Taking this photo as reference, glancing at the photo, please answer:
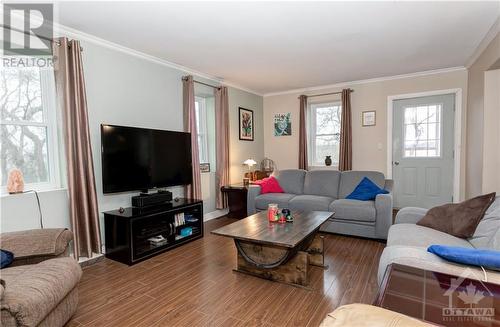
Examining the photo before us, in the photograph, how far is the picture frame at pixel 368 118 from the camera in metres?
4.92

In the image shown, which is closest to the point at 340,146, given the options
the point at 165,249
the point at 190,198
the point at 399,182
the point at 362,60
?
the point at 399,182

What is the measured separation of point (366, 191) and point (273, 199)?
1335 mm

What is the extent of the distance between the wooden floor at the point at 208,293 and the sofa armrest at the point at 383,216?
45cm

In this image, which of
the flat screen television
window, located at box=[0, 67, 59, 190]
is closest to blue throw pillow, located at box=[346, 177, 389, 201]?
the flat screen television

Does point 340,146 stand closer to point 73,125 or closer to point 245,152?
point 245,152

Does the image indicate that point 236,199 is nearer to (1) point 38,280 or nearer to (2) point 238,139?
(2) point 238,139

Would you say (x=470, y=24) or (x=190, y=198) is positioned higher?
(x=470, y=24)

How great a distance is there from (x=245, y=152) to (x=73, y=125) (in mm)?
3235

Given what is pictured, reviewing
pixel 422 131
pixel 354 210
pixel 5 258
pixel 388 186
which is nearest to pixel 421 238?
pixel 354 210

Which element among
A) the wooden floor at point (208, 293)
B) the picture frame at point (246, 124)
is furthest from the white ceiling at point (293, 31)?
the wooden floor at point (208, 293)

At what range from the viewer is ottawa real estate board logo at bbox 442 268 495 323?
3.60ft

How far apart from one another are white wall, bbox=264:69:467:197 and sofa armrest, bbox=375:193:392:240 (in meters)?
1.76

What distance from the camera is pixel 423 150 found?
461cm

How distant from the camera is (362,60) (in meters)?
3.79
